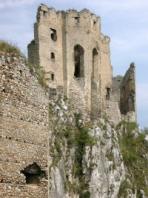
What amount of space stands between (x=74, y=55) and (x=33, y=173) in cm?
2511

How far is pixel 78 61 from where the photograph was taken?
117 ft

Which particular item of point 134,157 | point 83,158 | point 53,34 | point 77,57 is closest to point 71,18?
point 53,34

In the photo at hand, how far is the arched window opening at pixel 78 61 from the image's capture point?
35.3 m

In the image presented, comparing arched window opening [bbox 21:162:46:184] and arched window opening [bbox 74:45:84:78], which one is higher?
arched window opening [bbox 74:45:84:78]

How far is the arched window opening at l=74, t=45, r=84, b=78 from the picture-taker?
116ft

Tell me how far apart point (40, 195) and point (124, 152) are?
26187 millimetres

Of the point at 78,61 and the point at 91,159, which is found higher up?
the point at 78,61

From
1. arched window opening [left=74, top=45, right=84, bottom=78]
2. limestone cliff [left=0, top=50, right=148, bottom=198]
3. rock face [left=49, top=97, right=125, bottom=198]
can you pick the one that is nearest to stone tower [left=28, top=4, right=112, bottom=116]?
arched window opening [left=74, top=45, right=84, bottom=78]

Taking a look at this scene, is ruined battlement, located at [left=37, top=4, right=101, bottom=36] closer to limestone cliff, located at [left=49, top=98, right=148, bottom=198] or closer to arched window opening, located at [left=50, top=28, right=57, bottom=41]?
arched window opening, located at [left=50, top=28, right=57, bottom=41]

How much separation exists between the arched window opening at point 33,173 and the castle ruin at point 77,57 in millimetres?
21869

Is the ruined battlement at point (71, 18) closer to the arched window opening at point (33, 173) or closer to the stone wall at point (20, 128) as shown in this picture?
the stone wall at point (20, 128)

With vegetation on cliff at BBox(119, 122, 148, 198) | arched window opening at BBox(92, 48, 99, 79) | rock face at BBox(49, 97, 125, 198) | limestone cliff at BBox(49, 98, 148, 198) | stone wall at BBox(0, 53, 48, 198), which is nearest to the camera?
stone wall at BBox(0, 53, 48, 198)

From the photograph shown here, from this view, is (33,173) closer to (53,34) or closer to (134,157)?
(53,34)

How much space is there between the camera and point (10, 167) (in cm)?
966
